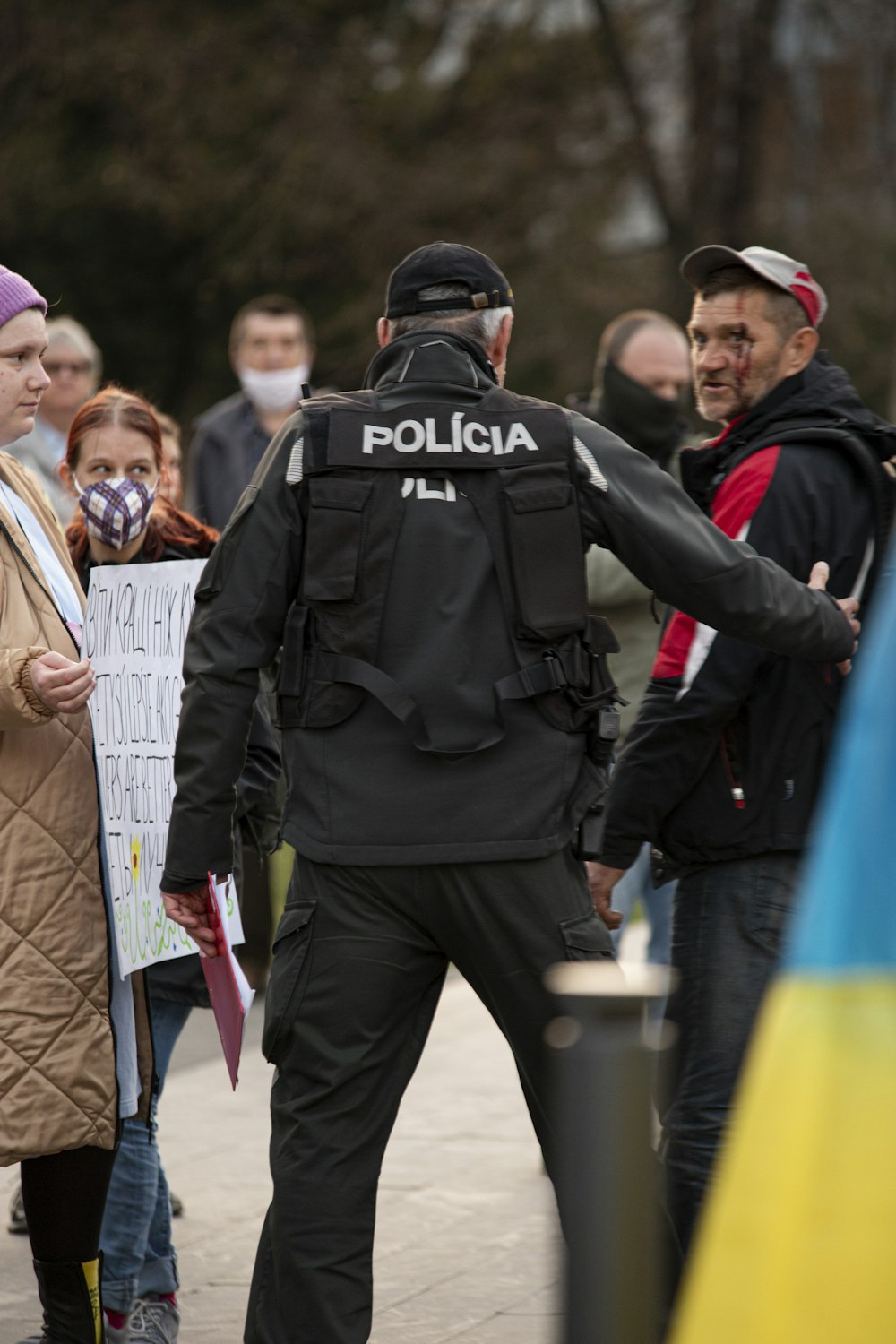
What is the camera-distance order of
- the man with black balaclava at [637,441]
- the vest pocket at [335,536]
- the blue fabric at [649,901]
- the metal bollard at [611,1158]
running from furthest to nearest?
1. the man with black balaclava at [637,441]
2. the blue fabric at [649,901]
3. the vest pocket at [335,536]
4. the metal bollard at [611,1158]

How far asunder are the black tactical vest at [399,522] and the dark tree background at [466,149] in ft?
50.2

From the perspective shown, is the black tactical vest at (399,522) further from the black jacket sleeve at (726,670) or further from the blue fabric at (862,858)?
the blue fabric at (862,858)

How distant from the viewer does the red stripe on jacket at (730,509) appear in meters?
3.66

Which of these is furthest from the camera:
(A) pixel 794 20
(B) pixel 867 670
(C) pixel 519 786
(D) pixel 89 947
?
(A) pixel 794 20

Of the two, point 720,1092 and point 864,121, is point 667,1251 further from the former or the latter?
point 864,121

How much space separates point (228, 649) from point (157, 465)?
56.2 inches

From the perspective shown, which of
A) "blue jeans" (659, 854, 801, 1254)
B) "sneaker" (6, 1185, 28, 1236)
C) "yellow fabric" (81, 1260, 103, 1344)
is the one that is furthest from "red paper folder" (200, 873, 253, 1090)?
"sneaker" (6, 1185, 28, 1236)

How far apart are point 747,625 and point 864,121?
17305 mm

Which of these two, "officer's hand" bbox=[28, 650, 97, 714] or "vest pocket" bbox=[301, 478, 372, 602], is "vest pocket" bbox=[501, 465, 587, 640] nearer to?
"vest pocket" bbox=[301, 478, 372, 602]

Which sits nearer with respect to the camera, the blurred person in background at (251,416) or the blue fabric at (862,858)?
the blue fabric at (862,858)

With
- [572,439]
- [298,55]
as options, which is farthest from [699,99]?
[572,439]

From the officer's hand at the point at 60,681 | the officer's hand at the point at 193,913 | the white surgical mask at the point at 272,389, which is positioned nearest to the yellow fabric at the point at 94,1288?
the officer's hand at the point at 193,913

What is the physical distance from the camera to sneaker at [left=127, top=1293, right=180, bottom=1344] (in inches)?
165

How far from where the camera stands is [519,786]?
3.36m
